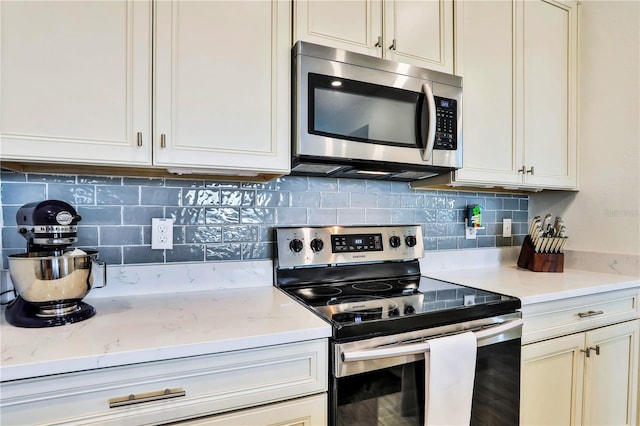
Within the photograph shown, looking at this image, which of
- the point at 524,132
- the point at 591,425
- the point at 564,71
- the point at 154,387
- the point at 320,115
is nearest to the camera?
the point at 154,387

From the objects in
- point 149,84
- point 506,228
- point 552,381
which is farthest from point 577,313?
point 149,84

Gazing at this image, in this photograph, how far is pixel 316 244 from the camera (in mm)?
1559

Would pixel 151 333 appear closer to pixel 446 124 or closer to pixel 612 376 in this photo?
pixel 446 124

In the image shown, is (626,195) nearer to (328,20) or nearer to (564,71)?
(564,71)

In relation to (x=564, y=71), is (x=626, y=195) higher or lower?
lower

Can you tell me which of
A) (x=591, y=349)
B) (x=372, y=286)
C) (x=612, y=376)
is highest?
(x=372, y=286)

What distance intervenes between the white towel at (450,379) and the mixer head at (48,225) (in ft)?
3.62

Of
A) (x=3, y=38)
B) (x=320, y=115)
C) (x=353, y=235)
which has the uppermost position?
(x=3, y=38)

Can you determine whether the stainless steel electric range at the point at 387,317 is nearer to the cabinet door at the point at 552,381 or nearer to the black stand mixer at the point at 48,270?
the cabinet door at the point at 552,381

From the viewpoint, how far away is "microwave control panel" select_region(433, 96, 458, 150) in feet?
4.98

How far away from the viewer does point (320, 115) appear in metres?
1.30

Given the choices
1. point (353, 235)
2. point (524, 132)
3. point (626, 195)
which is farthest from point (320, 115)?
point (626, 195)

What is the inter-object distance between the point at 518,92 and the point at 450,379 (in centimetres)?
145

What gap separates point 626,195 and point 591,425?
1126mm
